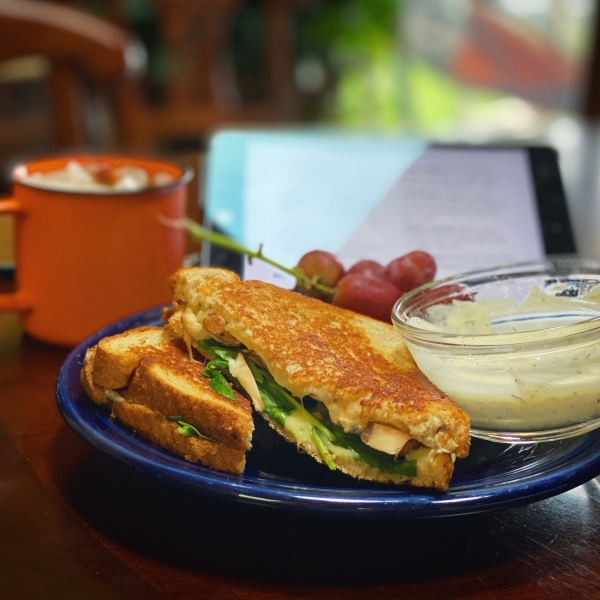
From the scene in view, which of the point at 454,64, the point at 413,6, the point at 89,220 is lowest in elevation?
the point at 89,220

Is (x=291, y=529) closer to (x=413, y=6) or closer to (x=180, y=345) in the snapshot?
(x=180, y=345)

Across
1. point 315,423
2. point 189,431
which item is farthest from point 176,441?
point 315,423

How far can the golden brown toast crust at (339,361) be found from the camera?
23.9 inches

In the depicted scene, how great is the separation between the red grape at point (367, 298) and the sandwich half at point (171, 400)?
8.1 inches

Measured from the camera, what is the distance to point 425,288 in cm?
78

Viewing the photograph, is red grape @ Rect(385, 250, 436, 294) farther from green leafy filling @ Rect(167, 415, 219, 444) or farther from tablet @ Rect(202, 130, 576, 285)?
green leafy filling @ Rect(167, 415, 219, 444)

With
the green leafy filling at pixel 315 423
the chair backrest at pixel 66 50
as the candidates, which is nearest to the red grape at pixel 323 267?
the green leafy filling at pixel 315 423

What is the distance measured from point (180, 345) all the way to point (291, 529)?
226mm

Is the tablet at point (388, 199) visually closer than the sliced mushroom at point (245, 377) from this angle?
No

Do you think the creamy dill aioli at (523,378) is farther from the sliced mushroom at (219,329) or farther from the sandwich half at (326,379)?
the sliced mushroom at (219,329)

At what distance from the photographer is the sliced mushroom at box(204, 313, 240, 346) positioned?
2.28 feet

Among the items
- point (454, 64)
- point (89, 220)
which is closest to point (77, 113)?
point (89, 220)

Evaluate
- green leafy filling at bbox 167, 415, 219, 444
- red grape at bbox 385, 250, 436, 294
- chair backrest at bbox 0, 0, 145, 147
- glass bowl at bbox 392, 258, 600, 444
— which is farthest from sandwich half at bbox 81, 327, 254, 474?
chair backrest at bbox 0, 0, 145, 147

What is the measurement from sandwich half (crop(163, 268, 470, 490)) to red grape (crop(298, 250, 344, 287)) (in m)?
0.12
